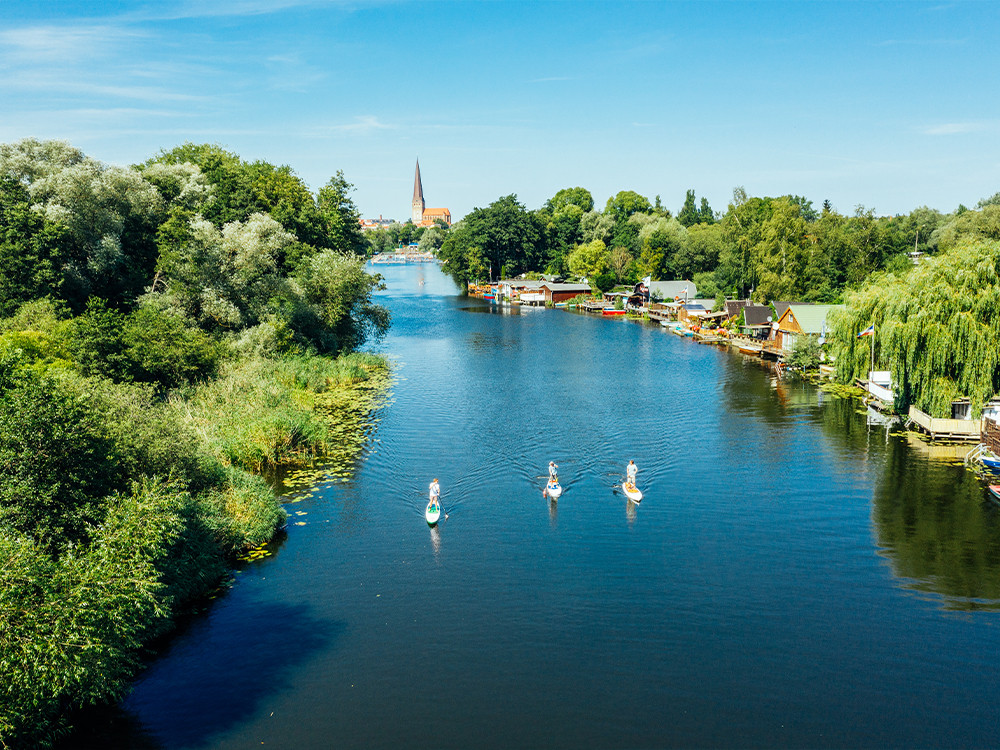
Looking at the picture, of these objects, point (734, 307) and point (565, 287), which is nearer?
point (734, 307)

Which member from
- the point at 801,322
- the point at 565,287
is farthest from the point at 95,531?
the point at 565,287

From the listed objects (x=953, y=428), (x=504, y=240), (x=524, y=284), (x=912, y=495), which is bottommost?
(x=912, y=495)

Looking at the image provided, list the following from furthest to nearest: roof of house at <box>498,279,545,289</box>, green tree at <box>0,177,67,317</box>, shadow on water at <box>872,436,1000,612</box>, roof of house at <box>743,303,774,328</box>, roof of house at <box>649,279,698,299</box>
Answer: roof of house at <box>498,279,545,289</box> < roof of house at <box>649,279,698,299</box> < roof of house at <box>743,303,774,328</box> < green tree at <box>0,177,67,317</box> < shadow on water at <box>872,436,1000,612</box>

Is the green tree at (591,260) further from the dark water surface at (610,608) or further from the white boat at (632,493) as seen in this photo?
the white boat at (632,493)

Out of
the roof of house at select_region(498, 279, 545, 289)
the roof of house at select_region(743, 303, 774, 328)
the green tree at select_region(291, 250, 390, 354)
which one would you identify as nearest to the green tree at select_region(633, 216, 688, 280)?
the roof of house at select_region(498, 279, 545, 289)

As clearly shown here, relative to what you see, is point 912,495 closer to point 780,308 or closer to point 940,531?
point 940,531

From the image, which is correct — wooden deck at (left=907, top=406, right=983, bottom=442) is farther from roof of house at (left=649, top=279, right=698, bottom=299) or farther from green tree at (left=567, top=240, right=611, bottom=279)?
green tree at (left=567, top=240, right=611, bottom=279)
